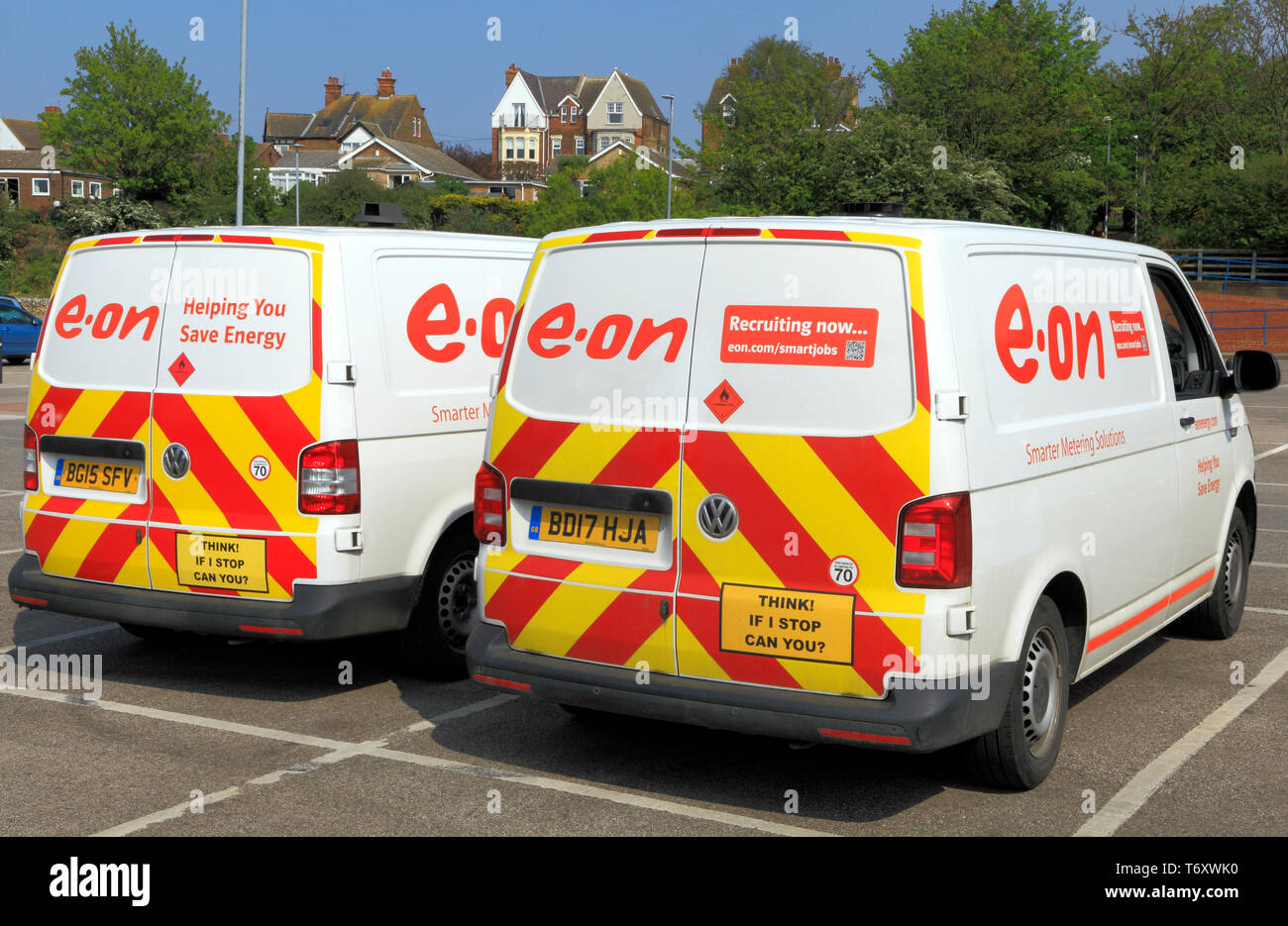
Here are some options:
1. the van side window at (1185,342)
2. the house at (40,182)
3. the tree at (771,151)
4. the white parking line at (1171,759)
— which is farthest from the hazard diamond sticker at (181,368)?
the house at (40,182)

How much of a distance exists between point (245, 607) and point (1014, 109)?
5153 cm

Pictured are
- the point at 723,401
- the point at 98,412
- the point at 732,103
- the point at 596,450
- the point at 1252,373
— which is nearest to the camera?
the point at 723,401

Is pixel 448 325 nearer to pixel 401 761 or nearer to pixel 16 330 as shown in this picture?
pixel 401 761

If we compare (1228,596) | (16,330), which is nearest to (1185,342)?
(1228,596)

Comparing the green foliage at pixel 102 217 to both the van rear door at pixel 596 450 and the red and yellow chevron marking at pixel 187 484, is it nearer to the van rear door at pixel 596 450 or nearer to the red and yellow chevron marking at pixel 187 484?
the red and yellow chevron marking at pixel 187 484

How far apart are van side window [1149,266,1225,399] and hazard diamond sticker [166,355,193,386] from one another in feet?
14.5

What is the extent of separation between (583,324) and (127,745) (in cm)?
253

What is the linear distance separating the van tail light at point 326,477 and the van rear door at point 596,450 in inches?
41.1

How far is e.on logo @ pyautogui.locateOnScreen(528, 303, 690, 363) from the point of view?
202 inches

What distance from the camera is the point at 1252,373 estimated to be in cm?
753

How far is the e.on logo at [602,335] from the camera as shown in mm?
5121

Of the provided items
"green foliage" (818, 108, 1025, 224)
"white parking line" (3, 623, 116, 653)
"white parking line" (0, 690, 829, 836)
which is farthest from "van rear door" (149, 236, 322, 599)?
"green foliage" (818, 108, 1025, 224)

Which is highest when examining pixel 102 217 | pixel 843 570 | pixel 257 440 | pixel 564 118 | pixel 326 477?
pixel 564 118
